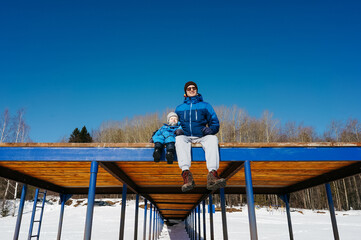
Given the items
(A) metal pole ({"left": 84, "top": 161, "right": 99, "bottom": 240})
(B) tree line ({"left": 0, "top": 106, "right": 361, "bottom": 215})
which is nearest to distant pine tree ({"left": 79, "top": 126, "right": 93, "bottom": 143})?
(B) tree line ({"left": 0, "top": 106, "right": 361, "bottom": 215})

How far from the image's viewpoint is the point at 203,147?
326 centimetres

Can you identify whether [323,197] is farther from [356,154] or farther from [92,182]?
[92,182]

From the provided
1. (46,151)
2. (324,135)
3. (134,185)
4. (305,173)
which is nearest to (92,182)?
(46,151)

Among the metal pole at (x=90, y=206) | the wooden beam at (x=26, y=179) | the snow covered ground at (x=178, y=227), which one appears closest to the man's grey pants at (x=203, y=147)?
the metal pole at (x=90, y=206)

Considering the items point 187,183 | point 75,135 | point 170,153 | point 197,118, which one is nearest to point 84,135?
point 75,135

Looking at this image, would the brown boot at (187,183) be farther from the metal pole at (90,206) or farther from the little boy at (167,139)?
the metal pole at (90,206)

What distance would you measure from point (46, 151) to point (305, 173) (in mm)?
4989

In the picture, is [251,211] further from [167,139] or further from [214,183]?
[167,139]

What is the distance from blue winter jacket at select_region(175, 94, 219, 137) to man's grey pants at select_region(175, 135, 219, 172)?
150 millimetres

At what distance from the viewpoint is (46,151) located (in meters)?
3.37

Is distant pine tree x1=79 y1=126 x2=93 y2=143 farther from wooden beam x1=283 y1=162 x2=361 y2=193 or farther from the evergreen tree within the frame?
wooden beam x1=283 y1=162 x2=361 y2=193

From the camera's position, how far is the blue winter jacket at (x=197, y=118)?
11.2 feet

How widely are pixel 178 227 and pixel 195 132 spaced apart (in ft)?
61.8

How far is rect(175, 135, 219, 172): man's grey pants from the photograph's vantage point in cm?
302
